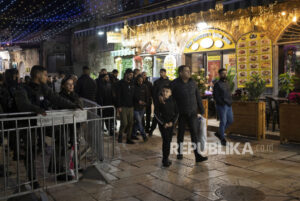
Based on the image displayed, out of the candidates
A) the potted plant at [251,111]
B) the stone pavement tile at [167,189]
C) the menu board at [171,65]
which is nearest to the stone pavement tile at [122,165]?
the stone pavement tile at [167,189]

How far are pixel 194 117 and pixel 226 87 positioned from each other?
191cm

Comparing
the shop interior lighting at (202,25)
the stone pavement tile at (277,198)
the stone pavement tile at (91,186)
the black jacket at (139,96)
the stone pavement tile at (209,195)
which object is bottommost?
the stone pavement tile at (91,186)

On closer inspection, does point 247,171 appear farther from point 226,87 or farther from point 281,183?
point 226,87

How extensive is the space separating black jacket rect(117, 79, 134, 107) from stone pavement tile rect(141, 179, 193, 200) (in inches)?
128

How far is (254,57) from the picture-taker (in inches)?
438

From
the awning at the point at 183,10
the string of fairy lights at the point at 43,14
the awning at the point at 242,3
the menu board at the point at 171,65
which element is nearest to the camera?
the awning at the point at 242,3

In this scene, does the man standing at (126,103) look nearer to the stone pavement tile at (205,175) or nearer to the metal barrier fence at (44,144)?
the metal barrier fence at (44,144)

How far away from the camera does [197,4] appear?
1165 centimetres

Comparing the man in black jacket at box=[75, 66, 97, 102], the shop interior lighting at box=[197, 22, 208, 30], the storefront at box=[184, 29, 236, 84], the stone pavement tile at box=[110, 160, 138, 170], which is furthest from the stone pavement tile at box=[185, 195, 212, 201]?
the shop interior lighting at box=[197, 22, 208, 30]

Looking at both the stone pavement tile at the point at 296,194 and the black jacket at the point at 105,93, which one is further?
the black jacket at the point at 105,93

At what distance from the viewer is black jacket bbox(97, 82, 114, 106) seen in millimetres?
9422

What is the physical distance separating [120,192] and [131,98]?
12.3ft

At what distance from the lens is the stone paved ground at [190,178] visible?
14.6 feet

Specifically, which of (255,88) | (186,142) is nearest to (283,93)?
(255,88)
